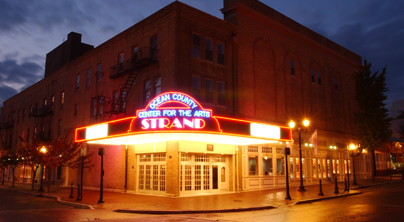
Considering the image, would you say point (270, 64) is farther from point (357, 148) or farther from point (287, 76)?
point (357, 148)

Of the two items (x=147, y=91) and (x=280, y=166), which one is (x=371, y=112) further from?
(x=147, y=91)

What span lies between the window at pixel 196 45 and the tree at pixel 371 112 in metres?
23.1

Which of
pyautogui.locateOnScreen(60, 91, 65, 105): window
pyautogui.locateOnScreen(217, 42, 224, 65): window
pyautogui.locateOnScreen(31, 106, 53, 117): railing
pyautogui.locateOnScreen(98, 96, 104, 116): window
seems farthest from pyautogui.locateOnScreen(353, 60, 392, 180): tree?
pyautogui.locateOnScreen(31, 106, 53, 117): railing

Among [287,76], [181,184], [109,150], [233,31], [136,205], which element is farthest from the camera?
[287,76]

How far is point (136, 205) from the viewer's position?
1809 cm

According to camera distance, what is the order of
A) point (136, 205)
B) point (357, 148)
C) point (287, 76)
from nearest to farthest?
1. point (136, 205)
2. point (287, 76)
3. point (357, 148)

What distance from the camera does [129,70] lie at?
26.8 m

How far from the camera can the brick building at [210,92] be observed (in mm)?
24016

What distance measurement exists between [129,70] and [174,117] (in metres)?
9.30

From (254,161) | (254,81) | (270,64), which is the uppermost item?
(270,64)

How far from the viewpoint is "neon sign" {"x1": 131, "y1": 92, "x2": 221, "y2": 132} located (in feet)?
63.2

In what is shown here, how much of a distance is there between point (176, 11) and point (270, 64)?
11.3 metres

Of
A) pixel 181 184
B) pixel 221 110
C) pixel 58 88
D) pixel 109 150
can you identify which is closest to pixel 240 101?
pixel 221 110

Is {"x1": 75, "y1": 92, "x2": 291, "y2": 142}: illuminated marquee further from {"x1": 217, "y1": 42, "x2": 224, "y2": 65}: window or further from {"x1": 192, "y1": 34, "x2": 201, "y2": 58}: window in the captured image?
{"x1": 217, "y1": 42, "x2": 224, "y2": 65}: window
